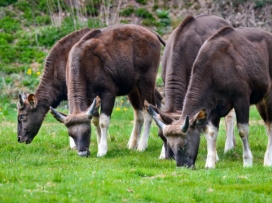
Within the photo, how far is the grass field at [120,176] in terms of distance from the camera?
9859 mm

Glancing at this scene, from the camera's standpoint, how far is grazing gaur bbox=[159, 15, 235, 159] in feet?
46.2

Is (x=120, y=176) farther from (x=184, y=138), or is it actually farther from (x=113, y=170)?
(x=184, y=138)

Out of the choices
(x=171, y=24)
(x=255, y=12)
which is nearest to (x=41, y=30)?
(x=171, y=24)

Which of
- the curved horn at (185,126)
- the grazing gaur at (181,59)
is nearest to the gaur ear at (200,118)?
the curved horn at (185,126)

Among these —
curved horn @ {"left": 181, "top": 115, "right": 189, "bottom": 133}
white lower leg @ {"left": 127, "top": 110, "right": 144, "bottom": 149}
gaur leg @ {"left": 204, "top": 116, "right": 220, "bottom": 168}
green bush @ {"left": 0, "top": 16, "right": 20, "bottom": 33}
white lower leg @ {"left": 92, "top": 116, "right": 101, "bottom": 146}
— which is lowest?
green bush @ {"left": 0, "top": 16, "right": 20, "bottom": 33}

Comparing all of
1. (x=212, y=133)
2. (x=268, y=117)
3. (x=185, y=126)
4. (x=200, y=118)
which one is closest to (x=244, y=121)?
(x=212, y=133)

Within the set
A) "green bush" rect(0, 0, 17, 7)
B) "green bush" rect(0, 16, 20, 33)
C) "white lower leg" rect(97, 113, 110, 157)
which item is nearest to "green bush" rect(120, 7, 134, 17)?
"green bush" rect(0, 16, 20, 33)

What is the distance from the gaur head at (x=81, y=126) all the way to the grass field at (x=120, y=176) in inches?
8.6

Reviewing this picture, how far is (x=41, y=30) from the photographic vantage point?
85.1ft

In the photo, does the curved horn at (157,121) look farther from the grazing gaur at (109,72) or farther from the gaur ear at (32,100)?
the gaur ear at (32,100)

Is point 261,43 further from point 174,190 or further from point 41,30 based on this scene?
point 41,30

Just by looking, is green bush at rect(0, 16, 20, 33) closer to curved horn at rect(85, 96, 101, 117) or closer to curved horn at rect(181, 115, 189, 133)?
curved horn at rect(85, 96, 101, 117)

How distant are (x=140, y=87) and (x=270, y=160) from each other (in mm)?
3359

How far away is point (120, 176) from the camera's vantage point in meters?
11.2
